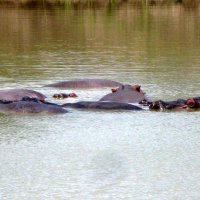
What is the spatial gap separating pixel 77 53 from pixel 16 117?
7345 millimetres

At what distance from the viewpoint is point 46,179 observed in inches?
302

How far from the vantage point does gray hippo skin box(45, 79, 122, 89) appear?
1258cm

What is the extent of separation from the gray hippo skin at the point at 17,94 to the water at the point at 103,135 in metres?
0.59

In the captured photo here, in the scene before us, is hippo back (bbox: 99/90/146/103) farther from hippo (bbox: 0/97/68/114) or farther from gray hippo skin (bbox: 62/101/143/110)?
hippo (bbox: 0/97/68/114)

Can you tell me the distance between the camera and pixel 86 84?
12.6m

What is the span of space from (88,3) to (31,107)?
22.4 meters

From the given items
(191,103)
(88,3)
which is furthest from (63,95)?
(88,3)

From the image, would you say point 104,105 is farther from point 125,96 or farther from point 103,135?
point 103,135

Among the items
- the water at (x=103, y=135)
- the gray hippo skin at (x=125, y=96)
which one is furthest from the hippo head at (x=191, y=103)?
the gray hippo skin at (x=125, y=96)

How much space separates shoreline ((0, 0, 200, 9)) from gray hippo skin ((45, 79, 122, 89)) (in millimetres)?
19007

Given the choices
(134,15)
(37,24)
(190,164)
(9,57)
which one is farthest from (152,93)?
(134,15)

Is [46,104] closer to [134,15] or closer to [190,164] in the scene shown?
[190,164]

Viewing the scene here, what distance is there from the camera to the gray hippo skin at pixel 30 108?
10.6m

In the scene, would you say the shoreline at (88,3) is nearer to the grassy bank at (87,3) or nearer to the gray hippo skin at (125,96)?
the grassy bank at (87,3)
